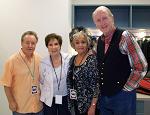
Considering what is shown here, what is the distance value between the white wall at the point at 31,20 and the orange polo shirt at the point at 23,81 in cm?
103

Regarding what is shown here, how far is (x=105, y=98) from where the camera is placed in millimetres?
2350

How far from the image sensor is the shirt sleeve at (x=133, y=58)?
2.10 m

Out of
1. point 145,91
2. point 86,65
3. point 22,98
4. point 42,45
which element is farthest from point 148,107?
point 42,45

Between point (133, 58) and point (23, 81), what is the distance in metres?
1.17

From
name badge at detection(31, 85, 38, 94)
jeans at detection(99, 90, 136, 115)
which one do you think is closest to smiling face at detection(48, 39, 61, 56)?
name badge at detection(31, 85, 38, 94)

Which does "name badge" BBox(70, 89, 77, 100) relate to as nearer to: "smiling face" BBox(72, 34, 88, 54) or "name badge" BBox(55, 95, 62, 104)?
"name badge" BBox(55, 95, 62, 104)

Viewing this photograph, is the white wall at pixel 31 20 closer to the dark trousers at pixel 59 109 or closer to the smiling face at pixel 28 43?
the smiling face at pixel 28 43

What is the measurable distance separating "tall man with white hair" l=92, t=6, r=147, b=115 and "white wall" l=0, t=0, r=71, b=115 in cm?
146

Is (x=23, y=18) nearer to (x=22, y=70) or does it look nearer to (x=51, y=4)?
(x=51, y=4)

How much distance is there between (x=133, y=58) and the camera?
2.12 meters

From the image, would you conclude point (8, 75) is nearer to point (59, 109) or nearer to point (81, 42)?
point (59, 109)

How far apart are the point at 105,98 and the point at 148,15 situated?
3.21 meters

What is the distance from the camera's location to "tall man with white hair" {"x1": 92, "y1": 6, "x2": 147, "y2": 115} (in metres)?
2.19

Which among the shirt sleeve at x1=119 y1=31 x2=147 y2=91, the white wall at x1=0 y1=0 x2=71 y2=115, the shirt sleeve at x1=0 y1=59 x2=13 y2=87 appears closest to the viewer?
the shirt sleeve at x1=119 y1=31 x2=147 y2=91
